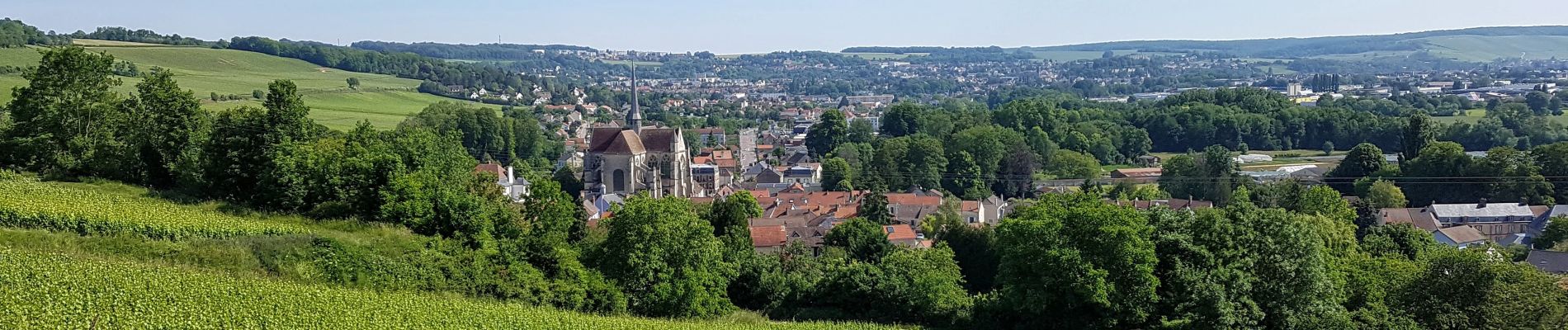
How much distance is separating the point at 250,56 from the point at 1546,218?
339 ft

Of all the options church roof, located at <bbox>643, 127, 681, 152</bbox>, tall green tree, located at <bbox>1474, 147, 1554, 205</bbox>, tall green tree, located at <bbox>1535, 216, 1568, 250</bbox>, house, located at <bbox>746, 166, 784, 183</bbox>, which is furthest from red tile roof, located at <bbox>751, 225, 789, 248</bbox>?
tall green tree, located at <bbox>1474, 147, 1554, 205</bbox>

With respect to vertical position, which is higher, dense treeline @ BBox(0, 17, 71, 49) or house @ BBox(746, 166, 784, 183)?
dense treeline @ BBox(0, 17, 71, 49)

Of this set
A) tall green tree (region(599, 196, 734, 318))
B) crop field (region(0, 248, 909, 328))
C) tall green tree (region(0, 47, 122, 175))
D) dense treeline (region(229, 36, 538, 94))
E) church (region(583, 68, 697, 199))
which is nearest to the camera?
crop field (region(0, 248, 909, 328))

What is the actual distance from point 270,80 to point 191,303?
83.1 meters

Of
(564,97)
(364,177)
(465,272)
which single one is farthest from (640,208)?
(564,97)

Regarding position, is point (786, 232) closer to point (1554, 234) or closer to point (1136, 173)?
point (1554, 234)

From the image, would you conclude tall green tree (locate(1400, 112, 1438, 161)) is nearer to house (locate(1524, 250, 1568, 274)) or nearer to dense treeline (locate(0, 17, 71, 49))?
house (locate(1524, 250, 1568, 274))

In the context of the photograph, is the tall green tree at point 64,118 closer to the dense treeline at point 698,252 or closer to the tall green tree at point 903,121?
the dense treeline at point 698,252

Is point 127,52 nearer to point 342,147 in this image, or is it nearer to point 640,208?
point 342,147

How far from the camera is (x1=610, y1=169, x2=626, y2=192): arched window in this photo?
57.4 m

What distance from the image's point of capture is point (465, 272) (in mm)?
24688

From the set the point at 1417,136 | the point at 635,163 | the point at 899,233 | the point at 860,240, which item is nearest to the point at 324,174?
the point at 860,240

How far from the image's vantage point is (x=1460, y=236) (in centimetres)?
5038

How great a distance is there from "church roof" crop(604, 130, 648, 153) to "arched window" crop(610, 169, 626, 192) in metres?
1.02
